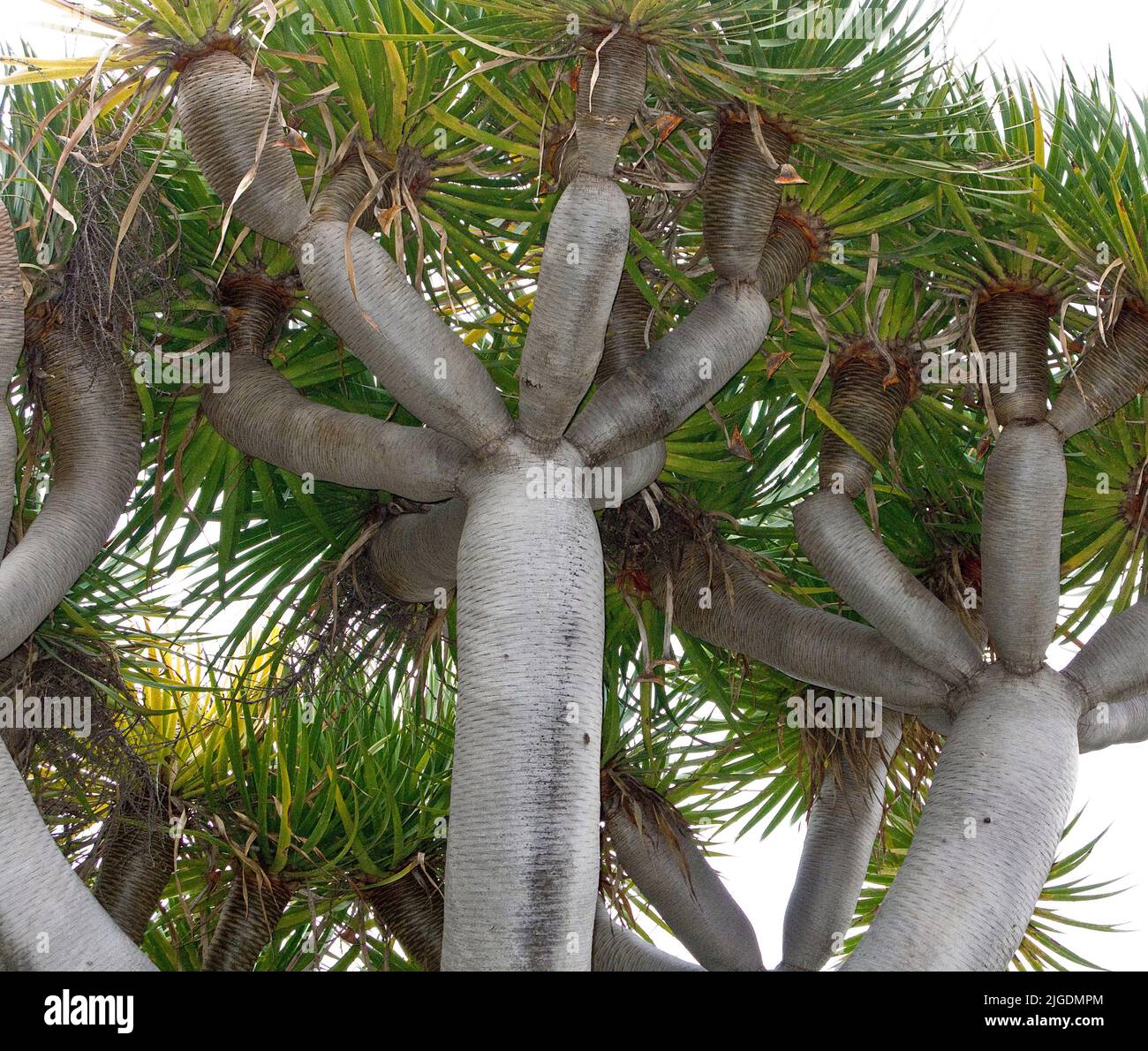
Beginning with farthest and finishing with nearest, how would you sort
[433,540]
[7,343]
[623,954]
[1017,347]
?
1. [623,954]
2. [433,540]
3. [1017,347]
4. [7,343]

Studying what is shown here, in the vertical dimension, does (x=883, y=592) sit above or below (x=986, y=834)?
above

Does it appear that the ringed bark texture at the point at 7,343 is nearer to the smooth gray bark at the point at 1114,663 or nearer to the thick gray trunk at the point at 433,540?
the thick gray trunk at the point at 433,540

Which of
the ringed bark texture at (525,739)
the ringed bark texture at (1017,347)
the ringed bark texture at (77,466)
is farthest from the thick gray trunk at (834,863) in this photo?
the ringed bark texture at (77,466)

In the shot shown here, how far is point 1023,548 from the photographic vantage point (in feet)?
10.0

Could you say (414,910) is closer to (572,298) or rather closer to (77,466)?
(77,466)

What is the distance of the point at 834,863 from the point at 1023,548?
1.37 metres

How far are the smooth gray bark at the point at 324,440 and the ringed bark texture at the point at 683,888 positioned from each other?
143 cm

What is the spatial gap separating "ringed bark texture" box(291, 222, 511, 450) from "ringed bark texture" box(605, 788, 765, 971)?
62.7 inches

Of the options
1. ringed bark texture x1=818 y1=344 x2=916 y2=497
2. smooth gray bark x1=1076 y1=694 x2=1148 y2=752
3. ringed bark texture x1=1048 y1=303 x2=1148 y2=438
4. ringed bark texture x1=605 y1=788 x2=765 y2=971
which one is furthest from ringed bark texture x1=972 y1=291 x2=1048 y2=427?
ringed bark texture x1=605 y1=788 x2=765 y2=971

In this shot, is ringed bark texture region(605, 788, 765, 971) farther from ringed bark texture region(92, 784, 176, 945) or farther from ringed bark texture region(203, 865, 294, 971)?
ringed bark texture region(92, 784, 176, 945)

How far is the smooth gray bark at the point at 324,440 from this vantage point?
3.00 m

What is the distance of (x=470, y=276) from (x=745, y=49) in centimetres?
92

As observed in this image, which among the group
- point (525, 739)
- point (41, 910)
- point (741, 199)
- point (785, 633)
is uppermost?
point (741, 199)

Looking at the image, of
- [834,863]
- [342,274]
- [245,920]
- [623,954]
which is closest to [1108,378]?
[834,863]
